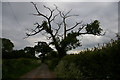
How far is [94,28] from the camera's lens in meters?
27.0

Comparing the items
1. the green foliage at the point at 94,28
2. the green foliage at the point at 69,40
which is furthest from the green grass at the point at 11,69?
the green foliage at the point at 94,28

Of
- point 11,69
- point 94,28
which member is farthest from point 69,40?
point 11,69

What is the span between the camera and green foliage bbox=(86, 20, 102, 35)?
2673 cm

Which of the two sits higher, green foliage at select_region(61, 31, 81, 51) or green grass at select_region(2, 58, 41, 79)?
green foliage at select_region(61, 31, 81, 51)

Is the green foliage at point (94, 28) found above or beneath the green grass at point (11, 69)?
above

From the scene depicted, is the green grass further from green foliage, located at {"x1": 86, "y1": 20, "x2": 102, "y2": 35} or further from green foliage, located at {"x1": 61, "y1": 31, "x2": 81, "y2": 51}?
green foliage, located at {"x1": 86, "y1": 20, "x2": 102, "y2": 35}

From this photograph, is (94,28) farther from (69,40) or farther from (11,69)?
(11,69)

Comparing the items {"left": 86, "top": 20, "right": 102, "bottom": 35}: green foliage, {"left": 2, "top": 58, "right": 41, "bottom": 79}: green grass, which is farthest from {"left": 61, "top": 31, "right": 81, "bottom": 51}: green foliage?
{"left": 2, "top": 58, "right": 41, "bottom": 79}: green grass

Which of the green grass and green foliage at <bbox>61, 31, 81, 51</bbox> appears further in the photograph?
green foliage at <bbox>61, 31, 81, 51</bbox>

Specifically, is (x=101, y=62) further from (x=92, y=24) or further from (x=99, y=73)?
(x=92, y=24)

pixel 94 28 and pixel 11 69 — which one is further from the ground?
pixel 94 28

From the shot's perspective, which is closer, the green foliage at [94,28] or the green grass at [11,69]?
the green grass at [11,69]

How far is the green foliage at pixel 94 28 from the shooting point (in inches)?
1052

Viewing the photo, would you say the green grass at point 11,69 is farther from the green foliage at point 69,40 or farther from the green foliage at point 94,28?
the green foliage at point 94,28
